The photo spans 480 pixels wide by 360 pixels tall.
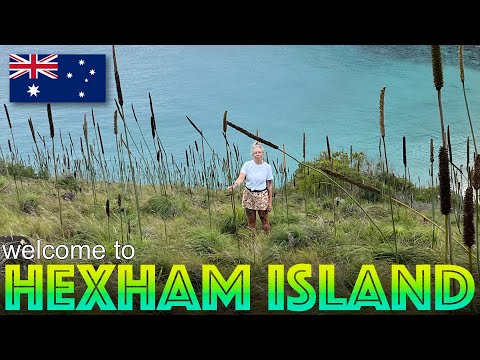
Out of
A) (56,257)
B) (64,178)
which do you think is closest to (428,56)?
(56,257)

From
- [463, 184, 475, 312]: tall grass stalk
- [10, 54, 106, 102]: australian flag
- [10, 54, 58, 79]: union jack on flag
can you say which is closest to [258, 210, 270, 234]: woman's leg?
[10, 54, 106, 102]: australian flag

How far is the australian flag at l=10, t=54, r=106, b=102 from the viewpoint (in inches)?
119

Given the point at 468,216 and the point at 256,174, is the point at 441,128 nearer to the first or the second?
the point at 468,216

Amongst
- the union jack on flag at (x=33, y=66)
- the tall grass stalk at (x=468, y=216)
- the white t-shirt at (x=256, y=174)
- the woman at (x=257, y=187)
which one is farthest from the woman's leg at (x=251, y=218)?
the tall grass stalk at (x=468, y=216)

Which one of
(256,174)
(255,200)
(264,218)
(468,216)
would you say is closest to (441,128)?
(468,216)

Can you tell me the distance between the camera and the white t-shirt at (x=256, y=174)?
3.90 metres

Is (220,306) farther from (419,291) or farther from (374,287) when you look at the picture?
(419,291)

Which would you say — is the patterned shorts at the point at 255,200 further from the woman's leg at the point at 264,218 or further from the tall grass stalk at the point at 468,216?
the tall grass stalk at the point at 468,216

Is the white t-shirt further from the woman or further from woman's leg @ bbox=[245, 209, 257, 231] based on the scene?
woman's leg @ bbox=[245, 209, 257, 231]

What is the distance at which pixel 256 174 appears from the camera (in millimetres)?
3936

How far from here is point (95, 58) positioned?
9.82ft

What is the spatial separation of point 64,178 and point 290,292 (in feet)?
10.8

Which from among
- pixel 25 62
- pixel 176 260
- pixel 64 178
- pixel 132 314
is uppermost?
pixel 25 62

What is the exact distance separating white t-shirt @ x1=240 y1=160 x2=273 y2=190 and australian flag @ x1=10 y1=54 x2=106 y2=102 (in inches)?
50.6
